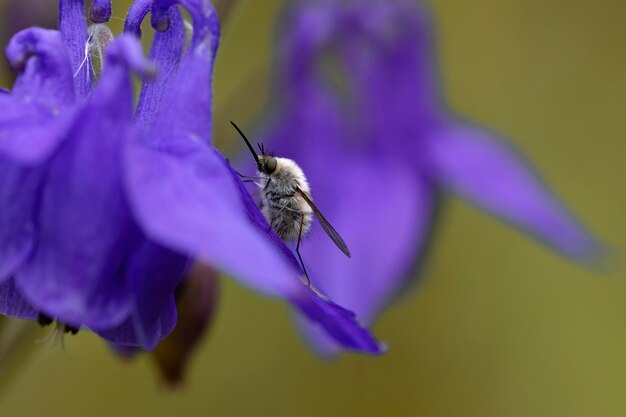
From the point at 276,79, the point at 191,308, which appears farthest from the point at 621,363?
the point at 191,308

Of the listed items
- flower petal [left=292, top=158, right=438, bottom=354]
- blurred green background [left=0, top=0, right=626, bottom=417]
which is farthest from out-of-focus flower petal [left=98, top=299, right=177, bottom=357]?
blurred green background [left=0, top=0, right=626, bottom=417]

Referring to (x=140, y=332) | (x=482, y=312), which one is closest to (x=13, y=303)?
(x=140, y=332)

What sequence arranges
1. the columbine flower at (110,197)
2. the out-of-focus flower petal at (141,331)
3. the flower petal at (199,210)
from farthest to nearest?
1. the out-of-focus flower petal at (141,331)
2. the columbine flower at (110,197)
3. the flower petal at (199,210)

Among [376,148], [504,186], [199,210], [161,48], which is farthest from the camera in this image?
[376,148]

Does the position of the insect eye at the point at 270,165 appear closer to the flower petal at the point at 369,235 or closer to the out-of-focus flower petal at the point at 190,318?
the out-of-focus flower petal at the point at 190,318

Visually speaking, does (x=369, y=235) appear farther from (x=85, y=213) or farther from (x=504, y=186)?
(x=85, y=213)

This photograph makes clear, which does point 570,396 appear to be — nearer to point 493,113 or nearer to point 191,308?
point 493,113

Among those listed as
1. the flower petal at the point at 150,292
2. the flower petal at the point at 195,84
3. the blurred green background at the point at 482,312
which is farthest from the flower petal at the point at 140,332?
the blurred green background at the point at 482,312
